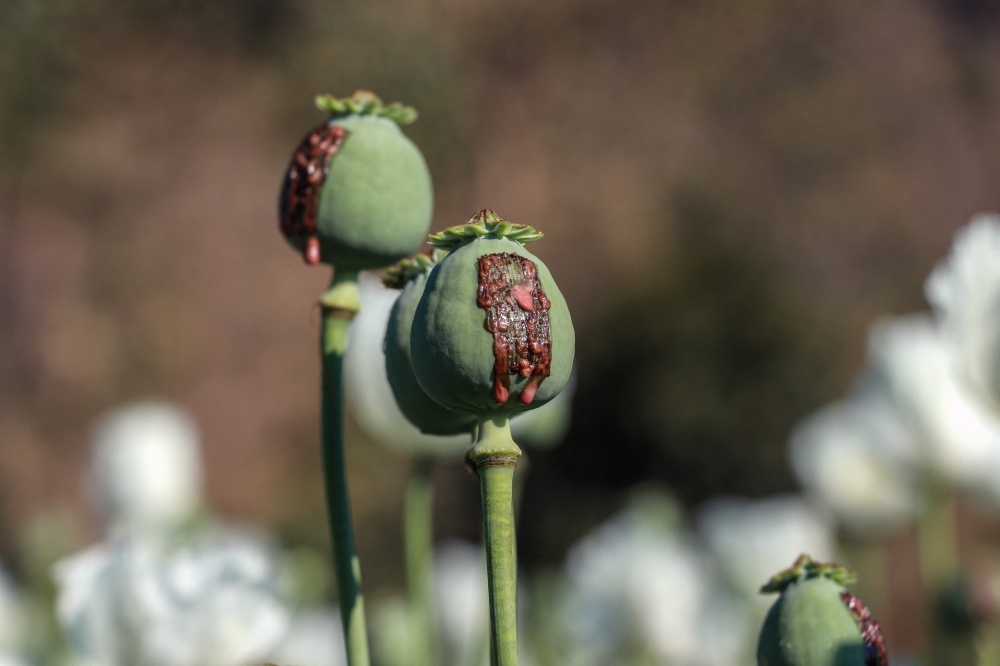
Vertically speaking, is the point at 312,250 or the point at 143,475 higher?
the point at 143,475

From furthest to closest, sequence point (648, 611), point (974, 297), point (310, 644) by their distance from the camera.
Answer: point (648, 611) → point (310, 644) → point (974, 297)

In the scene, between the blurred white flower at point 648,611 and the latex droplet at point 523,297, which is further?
the blurred white flower at point 648,611

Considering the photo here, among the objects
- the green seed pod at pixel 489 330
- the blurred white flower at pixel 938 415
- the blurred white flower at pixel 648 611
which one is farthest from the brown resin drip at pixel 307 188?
the blurred white flower at pixel 648 611

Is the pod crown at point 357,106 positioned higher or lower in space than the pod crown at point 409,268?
higher

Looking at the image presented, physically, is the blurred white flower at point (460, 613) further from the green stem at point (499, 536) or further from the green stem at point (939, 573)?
the green stem at point (499, 536)

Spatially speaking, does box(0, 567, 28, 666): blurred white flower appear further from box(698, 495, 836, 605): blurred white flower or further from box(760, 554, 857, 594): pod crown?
box(760, 554, 857, 594): pod crown

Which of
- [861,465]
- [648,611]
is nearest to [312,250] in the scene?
[648,611]

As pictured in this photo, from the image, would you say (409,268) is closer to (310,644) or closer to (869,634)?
(869,634)
